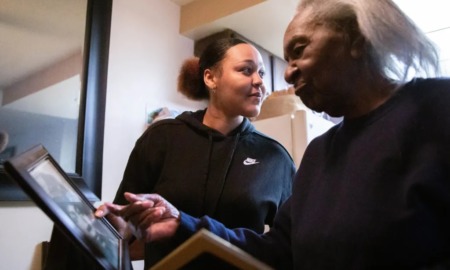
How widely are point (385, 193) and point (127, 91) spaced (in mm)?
1550

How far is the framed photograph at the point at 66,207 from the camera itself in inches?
20.9

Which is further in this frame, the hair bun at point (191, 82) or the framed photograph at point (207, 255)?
the hair bun at point (191, 82)

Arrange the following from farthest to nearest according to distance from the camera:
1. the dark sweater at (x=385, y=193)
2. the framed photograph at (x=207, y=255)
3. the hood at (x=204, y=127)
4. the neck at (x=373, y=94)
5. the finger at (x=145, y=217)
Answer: the hood at (x=204, y=127) < the finger at (x=145, y=217) < the neck at (x=373, y=94) < the dark sweater at (x=385, y=193) < the framed photograph at (x=207, y=255)

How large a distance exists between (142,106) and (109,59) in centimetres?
27

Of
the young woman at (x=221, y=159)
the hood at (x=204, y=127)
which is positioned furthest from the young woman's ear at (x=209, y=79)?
the hood at (x=204, y=127)

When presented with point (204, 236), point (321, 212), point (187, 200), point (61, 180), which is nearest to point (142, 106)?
point (187, 200)

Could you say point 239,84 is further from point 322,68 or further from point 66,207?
point 66,207

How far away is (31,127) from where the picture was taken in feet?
5.03

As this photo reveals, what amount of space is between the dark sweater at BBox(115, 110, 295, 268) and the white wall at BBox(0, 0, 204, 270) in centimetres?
57

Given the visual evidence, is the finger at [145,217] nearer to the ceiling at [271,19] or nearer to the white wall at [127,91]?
the white wall at [127,91]

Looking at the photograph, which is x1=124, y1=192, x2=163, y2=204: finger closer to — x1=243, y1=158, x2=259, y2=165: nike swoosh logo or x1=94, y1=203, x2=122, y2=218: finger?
x1=94, y1=203, x2=122, y2=218: finger

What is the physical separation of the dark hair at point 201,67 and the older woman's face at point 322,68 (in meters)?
0.62

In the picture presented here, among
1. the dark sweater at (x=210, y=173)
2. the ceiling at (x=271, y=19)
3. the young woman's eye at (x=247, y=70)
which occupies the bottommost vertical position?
the dark sweater at (x=210, y=173)

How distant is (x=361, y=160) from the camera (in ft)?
2.21
